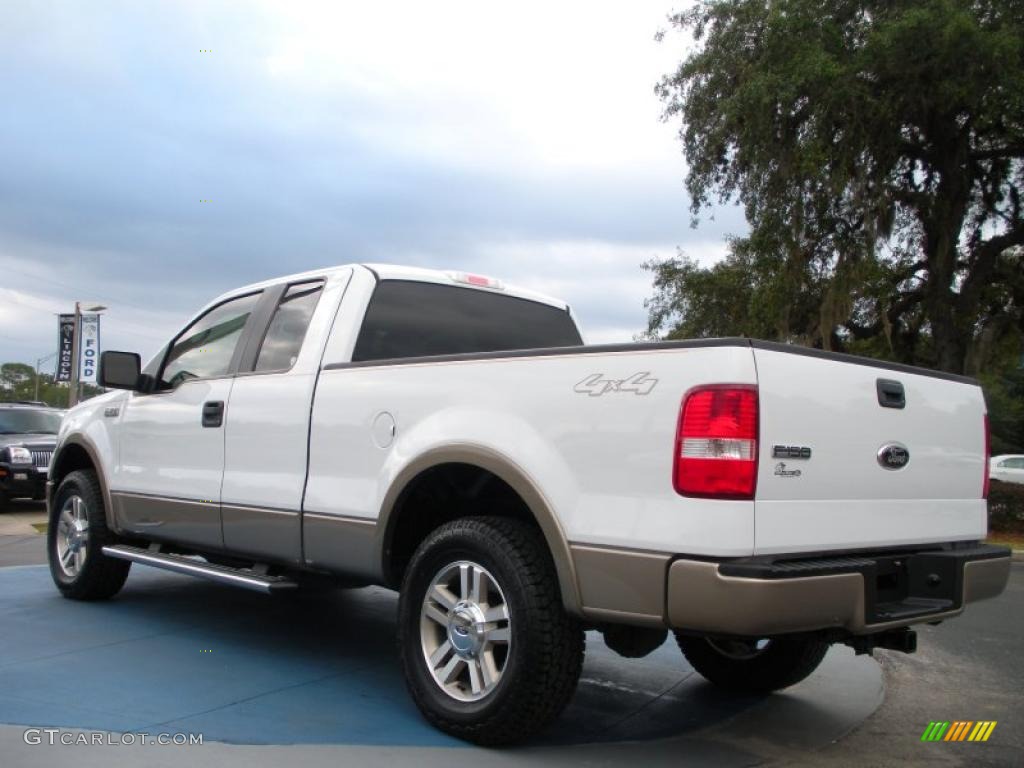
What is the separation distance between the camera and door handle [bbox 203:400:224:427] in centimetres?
518

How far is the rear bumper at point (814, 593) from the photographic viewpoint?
3043mm

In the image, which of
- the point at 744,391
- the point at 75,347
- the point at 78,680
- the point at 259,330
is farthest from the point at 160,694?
the point at 75,347

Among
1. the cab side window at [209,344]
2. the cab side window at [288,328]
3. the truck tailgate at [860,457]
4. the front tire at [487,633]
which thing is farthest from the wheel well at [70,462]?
the truck tailgate at [860,457]

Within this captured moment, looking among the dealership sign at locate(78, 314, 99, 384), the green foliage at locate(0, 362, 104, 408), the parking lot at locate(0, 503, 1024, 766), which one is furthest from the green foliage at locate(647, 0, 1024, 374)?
the green foliage at locate(0, 362, 104, 408)

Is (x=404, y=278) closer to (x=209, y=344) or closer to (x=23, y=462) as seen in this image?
(x=209, y=344)

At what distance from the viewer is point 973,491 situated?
13.4 feet

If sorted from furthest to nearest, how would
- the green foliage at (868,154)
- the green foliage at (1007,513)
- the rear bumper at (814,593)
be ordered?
1. the green foliage at (1007,513)
2. the green foliage at (868,154)
3. the rear bumper at (814,593)

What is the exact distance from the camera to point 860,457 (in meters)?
3.47

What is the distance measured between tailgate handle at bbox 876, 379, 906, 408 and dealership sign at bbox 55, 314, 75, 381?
31.6 metres

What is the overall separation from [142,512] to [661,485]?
378 cm

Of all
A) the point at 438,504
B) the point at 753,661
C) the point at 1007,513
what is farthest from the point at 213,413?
the point at 1007,513

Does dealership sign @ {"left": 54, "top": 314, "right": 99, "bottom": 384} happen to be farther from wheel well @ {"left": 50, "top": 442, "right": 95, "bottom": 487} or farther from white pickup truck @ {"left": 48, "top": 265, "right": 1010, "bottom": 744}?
white pickup truck @ {"left": 48, "top": 265, "right": 1010, "bottom": 744}

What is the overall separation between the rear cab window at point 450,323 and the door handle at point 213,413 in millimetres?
938

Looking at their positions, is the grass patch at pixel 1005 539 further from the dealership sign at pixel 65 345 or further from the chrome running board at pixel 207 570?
the dealership sign at pixel 65 345
